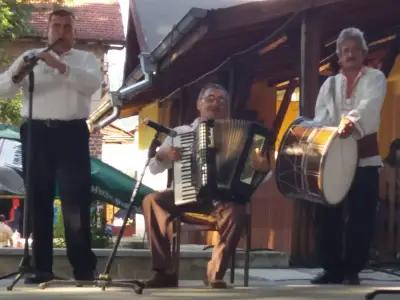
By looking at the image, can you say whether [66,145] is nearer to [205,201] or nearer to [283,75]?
[205,201]

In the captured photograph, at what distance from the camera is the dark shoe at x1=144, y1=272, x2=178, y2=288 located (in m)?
6.91

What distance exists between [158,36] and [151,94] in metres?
3.18

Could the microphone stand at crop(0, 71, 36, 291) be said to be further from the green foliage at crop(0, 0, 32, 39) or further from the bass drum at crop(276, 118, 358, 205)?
the green foliage at crop(0, 0, 32, 39)

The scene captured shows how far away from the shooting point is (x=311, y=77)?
8.84 metres

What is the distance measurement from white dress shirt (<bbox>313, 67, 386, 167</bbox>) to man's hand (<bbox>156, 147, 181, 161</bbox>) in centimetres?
98

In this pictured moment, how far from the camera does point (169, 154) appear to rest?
677 centimetres

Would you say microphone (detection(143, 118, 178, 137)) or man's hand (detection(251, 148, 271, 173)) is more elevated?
microphone (detection(143, 118, 178, 137))

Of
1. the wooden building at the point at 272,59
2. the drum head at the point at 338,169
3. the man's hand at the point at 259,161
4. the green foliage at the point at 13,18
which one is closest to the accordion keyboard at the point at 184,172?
the man's hand at the point at 259,161

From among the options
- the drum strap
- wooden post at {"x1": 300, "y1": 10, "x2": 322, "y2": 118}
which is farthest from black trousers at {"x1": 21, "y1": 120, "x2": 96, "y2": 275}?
wooden post at {"x1": 300, "y1": 10, "x2": 322, "y2": 118}

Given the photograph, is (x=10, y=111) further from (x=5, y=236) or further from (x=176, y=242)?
(x=176, y=242)

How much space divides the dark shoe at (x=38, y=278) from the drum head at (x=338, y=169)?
1.81 metres

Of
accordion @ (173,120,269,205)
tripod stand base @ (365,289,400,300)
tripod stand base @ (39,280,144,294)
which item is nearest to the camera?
tripod stand base @ (365,289,400,300)

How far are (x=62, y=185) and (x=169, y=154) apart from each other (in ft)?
2.30

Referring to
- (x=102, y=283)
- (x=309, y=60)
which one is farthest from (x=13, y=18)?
(x=102, y=283)
